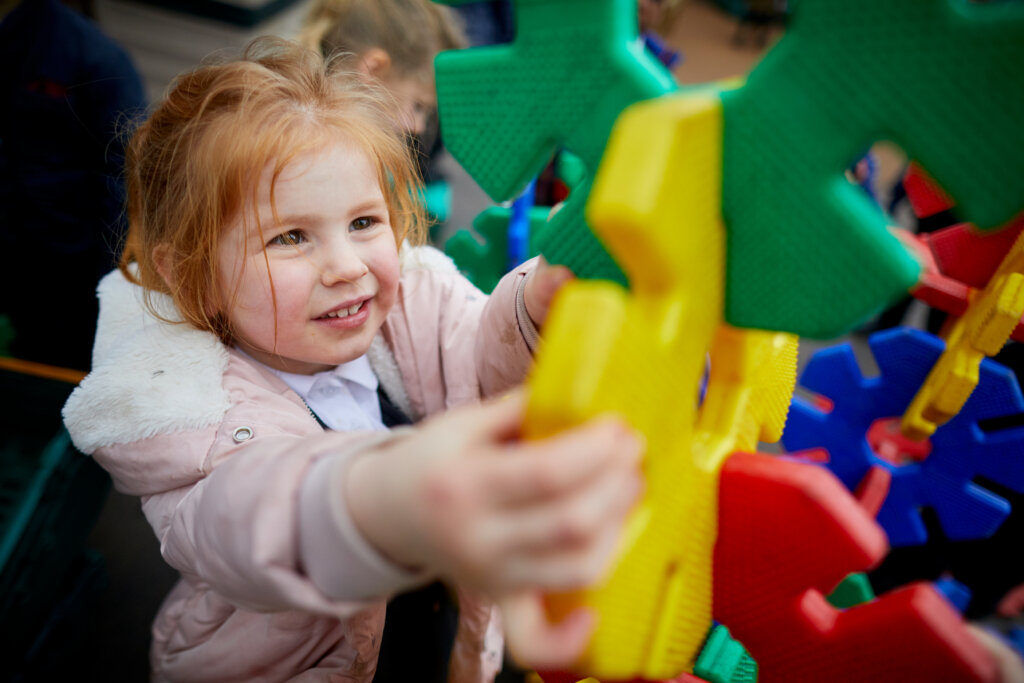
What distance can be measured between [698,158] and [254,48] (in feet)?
2.03

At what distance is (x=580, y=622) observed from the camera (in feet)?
0.91

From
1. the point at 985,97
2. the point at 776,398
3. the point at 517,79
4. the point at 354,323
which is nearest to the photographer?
the point at 985,97

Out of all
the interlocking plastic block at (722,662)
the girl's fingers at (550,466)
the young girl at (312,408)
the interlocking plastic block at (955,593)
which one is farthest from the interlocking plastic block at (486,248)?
the interlocking plastic block at (955,593)

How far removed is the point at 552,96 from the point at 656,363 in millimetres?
185

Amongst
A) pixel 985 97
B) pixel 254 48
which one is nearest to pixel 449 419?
pixel 985 97

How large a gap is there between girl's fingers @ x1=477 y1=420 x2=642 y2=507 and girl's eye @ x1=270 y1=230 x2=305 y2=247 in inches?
Answer: 15.7

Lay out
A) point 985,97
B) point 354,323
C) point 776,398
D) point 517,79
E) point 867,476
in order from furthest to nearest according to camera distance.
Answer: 1. point 867,476
2. point 354,323
3. point 776,398
4. point 517,79
5. point 985,97

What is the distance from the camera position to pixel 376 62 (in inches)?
49.7

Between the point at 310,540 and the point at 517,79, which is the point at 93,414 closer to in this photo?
the point at 310,540

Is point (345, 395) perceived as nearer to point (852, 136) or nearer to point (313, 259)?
point (313, 259)

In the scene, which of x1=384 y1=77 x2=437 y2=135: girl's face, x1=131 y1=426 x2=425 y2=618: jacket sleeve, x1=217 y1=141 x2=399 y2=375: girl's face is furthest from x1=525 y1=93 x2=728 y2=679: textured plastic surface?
x1=384 y1=77 x2=437 y2=135: girl's face

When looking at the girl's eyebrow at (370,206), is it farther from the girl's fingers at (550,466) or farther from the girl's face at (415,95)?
the girl's face at (415,95)

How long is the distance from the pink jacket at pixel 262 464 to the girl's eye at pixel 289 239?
0.14 m

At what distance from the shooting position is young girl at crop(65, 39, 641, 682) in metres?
0.26
